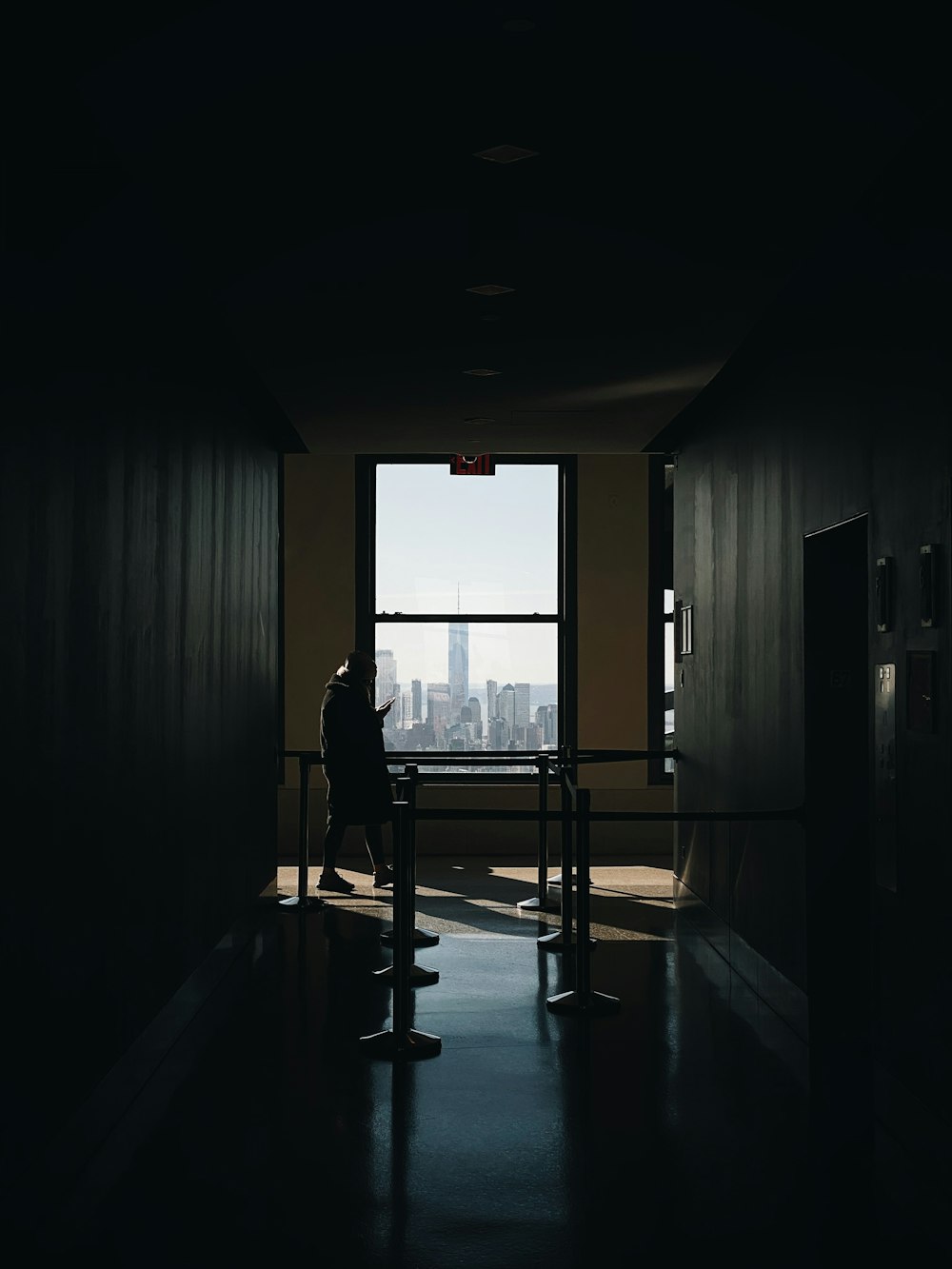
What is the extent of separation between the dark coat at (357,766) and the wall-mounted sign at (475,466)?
3.84 meters

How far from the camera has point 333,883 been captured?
876 cm

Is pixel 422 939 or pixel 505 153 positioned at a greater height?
pixel 505 153

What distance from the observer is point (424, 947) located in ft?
22.9

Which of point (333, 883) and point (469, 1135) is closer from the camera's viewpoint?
point (469, 1135)

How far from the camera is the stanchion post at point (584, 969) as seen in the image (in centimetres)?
549

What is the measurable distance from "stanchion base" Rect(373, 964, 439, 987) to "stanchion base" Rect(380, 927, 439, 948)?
0.71 metres

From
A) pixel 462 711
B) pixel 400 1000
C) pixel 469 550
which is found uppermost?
pixel 469 550

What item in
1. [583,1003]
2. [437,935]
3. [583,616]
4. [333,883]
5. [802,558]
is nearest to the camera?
[802,558]

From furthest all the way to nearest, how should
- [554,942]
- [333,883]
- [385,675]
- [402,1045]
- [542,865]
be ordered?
[385,675] < [333,883] < [542,865] < [554,942] < [402,1045]

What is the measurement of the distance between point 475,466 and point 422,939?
5029 mm

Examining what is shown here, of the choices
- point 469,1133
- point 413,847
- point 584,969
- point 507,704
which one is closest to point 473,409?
point 413,847

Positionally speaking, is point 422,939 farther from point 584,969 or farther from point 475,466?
point 475,466

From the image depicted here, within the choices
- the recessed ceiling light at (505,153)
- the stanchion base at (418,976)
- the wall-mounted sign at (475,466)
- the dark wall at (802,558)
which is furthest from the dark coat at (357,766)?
the recessed ceiling light at (505,153)

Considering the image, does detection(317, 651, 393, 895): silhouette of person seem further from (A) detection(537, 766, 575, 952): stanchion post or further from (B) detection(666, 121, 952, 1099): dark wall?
(B) detection(666, 121, 952, 1099): dark wall
